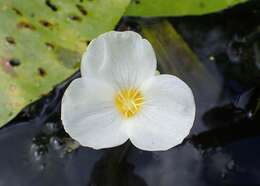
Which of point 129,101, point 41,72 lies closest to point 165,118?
point 129,101

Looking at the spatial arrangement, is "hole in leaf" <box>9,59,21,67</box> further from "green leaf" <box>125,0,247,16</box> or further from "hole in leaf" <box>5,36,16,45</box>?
"green leaf" <box>125,0,247,16</box>

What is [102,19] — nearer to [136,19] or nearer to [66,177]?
[136,19]

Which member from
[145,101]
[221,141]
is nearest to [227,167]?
[221,141]

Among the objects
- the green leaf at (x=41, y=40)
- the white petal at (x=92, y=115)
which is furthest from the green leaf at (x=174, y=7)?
the white petal at (x=92, y=115)

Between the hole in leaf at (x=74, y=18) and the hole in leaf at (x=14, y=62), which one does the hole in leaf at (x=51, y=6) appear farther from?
the hole in leaf at (x=14, y=62)

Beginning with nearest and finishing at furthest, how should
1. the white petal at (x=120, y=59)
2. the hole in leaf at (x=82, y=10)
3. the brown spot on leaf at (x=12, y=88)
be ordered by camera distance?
the white petal at (x=120, y=59) → the brown spot on leaf at (x=12, y=88) → the hole in leaf at (x=82, y=10)

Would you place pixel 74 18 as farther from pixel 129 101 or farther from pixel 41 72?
pixel 129 101
